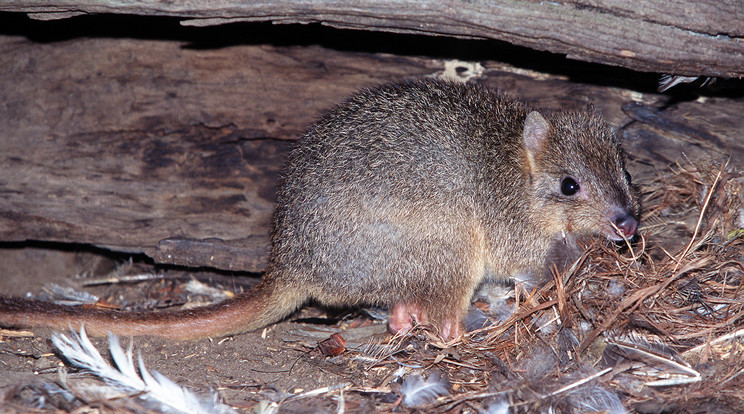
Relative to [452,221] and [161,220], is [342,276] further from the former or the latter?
[161,220]

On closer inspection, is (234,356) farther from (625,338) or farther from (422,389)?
(625,338)

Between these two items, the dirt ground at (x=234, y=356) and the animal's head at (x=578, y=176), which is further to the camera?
the animal's head at (x=578, y=176)

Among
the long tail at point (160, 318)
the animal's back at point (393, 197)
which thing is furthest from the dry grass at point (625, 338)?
the long tail at point (160, 318)

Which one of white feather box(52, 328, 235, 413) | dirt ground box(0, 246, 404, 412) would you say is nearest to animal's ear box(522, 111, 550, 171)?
dirt ground box(0, 246, 404, 412)

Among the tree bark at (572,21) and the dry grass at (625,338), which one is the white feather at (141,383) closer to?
the dry grass at (625,338)

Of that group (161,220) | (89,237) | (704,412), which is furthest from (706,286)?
(89,237)

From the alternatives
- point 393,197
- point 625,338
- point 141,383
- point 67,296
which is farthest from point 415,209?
point 67,296
